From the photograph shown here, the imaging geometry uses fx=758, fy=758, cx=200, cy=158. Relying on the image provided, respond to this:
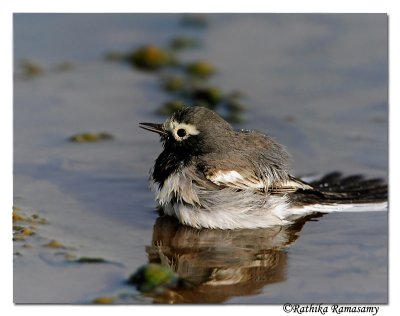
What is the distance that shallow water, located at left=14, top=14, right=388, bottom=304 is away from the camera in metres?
6.75

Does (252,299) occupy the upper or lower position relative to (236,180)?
lower

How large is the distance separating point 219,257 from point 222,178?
883mm

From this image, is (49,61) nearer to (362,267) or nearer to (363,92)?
(363,92)

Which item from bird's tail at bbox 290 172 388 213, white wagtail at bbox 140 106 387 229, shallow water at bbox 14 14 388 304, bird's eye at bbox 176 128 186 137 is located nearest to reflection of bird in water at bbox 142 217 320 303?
shallow water at bbox 14 14 388 304

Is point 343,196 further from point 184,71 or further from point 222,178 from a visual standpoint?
→ point 184,71

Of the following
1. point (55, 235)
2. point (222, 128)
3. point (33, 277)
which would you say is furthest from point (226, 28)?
point (33, 277)

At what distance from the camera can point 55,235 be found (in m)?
7.50

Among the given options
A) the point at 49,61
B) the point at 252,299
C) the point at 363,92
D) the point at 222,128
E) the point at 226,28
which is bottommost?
the point at 252,299

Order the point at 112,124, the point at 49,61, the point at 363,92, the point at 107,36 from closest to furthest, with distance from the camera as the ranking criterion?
1. the point at 112,124
2. the point at 363,92
3. the point at 49,61
4. the point at 107,36

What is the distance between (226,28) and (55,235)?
22.5 ft

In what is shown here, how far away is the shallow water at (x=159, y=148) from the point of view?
22.1 ft

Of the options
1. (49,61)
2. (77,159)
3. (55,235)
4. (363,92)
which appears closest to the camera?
(55,235)
